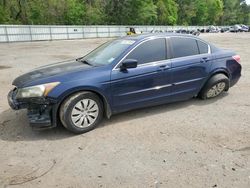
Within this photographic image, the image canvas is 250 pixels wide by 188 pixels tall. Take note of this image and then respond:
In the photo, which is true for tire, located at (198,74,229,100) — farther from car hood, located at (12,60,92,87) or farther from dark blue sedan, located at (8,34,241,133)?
car hood, located at (12,60,92,87)

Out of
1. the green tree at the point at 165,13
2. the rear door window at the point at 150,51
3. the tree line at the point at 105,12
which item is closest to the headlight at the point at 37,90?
the rear door window at the point at 150,51

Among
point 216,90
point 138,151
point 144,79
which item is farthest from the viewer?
point 216,90

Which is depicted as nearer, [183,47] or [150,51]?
[150,51]

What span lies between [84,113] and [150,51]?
173cm

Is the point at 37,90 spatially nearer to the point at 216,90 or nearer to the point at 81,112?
the point at 81,112

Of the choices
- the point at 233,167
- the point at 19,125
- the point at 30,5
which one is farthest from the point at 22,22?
the point at 233,167

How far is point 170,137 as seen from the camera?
161 inches

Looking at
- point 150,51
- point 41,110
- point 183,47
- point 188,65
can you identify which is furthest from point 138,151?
point 183,47

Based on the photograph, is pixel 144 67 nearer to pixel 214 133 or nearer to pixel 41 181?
pixel 214 133

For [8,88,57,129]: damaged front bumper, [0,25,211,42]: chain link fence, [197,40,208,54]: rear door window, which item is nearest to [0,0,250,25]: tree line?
[0,25,211,42]: chain link fence

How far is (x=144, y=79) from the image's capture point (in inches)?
184

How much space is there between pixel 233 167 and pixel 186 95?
2.25 meters

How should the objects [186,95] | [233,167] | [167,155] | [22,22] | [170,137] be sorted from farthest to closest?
1. [22,22]
2. [186,95]
3. [170,137]
4. [167,155]
5. [233,167]

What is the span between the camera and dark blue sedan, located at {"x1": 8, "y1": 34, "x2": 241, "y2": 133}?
4062 mm
